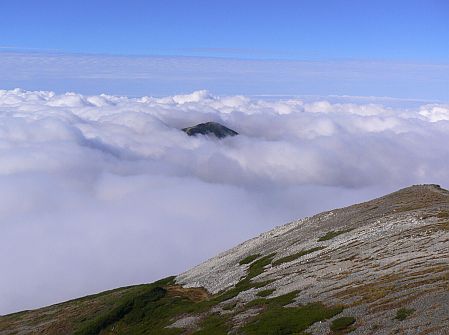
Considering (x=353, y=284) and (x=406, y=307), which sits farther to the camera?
(x=353, y=284)

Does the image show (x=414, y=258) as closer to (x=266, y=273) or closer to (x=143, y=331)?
(x=266, y=273)

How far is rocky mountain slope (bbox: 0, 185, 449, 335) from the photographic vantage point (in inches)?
1565

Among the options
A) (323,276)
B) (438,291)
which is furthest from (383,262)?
(438,291)

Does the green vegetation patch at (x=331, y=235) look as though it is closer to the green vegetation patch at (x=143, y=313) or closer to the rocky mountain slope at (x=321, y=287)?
the rocky mountain slope at (x=321, y=287)

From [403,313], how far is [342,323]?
15.8 feet

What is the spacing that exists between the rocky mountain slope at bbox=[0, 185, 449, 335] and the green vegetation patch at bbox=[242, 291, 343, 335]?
0.12 metres

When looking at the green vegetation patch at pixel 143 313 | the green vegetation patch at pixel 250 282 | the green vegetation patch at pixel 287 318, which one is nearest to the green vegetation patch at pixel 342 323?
the green vegetation patch at pixel 287 318

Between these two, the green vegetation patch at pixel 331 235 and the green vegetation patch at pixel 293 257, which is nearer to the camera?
the green vegetation patch at pixel 293 257

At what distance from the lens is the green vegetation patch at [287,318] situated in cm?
4144

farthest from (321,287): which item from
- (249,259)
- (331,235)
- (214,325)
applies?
(249,259)

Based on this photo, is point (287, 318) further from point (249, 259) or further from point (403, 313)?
point (249, 259)

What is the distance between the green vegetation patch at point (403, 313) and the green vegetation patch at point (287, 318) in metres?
5.52

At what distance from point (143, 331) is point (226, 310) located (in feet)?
43.5

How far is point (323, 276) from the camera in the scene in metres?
56.2
